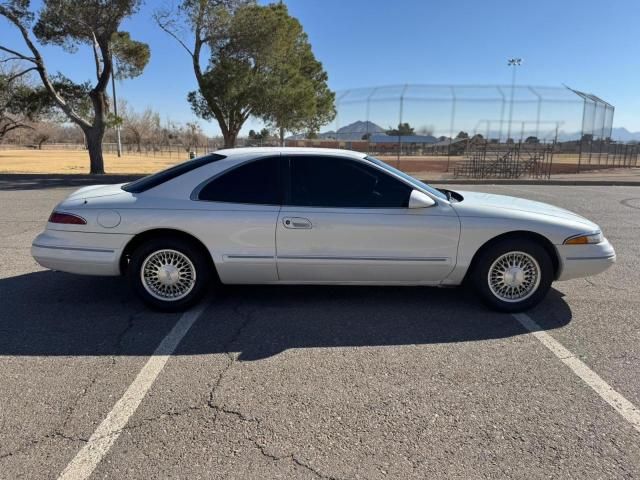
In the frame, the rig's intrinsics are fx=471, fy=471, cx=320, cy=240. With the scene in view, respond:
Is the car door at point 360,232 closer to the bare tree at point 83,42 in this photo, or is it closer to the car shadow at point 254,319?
the car shadow at point 254,319

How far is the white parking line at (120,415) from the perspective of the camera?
236 cm

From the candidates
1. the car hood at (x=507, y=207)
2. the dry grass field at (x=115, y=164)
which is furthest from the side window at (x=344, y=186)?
the dry grass field at (x=115, y=164)

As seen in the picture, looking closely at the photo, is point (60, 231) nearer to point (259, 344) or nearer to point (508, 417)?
point (259, 344)

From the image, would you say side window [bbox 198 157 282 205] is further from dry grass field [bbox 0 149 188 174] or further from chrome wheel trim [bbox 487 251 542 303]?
dry grass field [bbox 0 149 188 174]

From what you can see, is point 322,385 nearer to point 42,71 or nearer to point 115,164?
point 42,71

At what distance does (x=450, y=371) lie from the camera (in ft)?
11.0

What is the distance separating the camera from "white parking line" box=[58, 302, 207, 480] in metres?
2.36

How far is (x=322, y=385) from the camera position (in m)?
3.16

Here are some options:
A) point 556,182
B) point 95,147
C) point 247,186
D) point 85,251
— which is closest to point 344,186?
point 247,186

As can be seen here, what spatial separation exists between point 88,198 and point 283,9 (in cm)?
2429

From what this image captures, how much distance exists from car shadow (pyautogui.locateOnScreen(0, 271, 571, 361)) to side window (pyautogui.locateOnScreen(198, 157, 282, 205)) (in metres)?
1.05

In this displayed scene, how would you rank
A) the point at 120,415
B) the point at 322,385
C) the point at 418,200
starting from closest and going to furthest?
the point at 120,415, the point at 322,385, the point at 418,200

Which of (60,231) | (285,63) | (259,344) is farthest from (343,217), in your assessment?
(285,63)

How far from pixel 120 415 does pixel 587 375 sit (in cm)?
312
